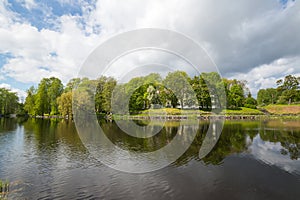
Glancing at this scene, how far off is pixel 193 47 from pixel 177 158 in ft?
38.9

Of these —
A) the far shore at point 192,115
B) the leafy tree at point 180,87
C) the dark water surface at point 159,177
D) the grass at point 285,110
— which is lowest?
the dark water surface at point 159,177

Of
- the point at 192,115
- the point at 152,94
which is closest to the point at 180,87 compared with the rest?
the point at 152,94

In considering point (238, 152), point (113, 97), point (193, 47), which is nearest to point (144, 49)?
point (193, 47)

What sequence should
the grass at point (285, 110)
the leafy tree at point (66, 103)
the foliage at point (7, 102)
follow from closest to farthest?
1. the leafy tree at point (66, 103)
2. the grass at point (285, 110)
3. the foliage at point (7, 102)

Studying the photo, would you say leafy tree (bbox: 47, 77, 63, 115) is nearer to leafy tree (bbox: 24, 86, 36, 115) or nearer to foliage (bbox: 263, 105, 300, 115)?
leafy tree (bbox: 24, 86, 36, 115)

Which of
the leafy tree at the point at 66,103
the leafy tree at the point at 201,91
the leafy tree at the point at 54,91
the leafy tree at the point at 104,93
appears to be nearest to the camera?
the leafy tree at the point at 66,103

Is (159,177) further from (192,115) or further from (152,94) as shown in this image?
(152,94)

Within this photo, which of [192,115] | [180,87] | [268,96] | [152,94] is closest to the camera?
[192,115]

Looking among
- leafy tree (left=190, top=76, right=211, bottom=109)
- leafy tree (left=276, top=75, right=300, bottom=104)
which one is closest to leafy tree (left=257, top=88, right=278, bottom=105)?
leafy tree (left=276, top=75, right=300, bottom=104)

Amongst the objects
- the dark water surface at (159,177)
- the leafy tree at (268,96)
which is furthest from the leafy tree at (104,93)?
the leafy tree at (268,96)

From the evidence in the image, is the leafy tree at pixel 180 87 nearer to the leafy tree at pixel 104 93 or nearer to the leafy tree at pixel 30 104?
the leafy tree at pixel 104 93

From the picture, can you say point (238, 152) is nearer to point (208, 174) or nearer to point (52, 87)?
point (208, 174)

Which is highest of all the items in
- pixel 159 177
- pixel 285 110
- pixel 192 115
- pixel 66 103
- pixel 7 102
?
pixel 7 102

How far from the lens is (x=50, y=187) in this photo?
373 inches
